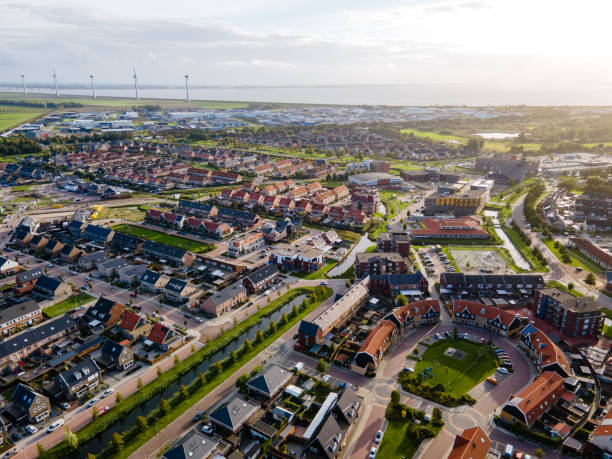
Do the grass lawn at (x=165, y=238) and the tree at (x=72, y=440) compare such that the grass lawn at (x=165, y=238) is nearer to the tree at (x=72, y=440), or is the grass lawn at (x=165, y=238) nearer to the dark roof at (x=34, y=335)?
the dark roof at (x=34, y=335)

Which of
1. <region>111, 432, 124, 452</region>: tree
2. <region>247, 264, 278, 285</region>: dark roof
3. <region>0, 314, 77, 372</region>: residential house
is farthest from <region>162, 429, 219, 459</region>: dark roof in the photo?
<region>247, 264, 278, 285</region>: dark roof

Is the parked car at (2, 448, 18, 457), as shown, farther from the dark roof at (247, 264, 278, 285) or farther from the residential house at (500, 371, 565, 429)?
the residential house at (500, 371, 565, 429)

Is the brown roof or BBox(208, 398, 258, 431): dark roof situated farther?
BBox(208, 398, 258, 431): dark roof

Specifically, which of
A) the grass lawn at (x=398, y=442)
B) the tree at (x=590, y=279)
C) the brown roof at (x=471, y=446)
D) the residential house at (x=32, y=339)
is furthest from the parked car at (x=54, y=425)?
the tree at (x=590, y=279)

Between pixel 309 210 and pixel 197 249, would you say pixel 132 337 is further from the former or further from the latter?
pixel 309 210

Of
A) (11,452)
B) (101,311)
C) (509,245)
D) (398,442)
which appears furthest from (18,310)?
(509,245)

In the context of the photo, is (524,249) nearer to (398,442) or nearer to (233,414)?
(398,442)

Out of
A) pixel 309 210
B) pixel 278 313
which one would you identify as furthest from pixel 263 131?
pixel 278 313
